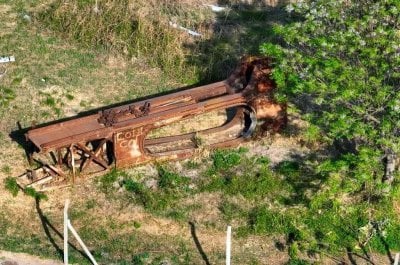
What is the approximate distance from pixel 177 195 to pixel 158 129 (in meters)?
1.90

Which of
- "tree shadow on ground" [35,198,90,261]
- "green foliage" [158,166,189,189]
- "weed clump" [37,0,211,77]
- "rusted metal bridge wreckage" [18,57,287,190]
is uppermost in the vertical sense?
"weed clump" [37,0,211,77]

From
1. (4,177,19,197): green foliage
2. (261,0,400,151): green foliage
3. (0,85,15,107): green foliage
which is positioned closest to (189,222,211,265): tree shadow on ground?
(261,0,400,151): green foliage

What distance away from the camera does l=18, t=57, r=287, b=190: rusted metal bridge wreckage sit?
12.0 metres

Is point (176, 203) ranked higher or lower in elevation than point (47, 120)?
lower

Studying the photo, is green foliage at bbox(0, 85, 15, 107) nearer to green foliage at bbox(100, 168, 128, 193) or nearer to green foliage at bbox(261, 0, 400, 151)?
green foliage at bbox(100, 168, 128, 193)

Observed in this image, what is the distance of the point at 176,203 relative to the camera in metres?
11.7

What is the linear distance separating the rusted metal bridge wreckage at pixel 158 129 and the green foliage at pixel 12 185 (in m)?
0.11

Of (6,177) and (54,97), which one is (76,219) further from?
(54,97)

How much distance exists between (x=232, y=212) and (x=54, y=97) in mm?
4379

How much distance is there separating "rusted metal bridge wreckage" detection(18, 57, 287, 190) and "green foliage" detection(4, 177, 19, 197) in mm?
114

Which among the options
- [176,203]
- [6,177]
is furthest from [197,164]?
[6,177]

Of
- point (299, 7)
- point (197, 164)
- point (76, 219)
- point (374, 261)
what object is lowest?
point (374, 261)

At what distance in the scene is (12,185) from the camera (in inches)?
473

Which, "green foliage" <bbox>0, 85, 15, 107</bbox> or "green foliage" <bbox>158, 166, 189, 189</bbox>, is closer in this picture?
"green foliage" <bbox>158, 166, 189, 189</bbox>
